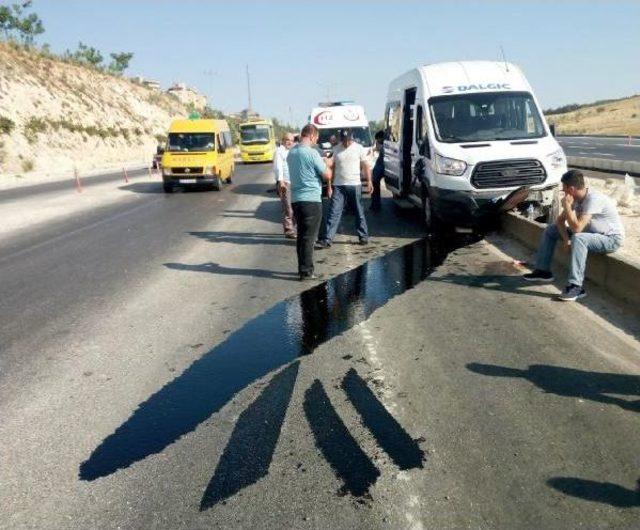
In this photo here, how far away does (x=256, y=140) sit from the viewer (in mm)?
34906

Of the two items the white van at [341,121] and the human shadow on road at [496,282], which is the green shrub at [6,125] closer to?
the white van at [341,121]

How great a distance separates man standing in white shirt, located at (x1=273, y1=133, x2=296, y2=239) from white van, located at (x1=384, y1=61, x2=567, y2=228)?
7.87 ft

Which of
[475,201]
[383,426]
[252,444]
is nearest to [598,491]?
[383,426]

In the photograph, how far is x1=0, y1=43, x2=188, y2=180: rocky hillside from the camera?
116ft

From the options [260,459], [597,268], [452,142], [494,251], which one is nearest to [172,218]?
[452,142]

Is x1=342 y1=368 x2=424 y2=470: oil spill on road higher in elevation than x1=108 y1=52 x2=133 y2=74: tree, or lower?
lower

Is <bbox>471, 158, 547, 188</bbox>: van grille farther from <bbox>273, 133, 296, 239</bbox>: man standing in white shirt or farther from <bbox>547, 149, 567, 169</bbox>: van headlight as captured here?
<bbox>273, 133, 296, 239</bbox>: man standing in white shirt

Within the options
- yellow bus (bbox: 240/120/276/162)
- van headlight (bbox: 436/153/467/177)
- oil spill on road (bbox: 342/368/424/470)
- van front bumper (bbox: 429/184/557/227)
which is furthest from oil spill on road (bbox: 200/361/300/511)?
yellow bus (bbox: 240/120/276/162)

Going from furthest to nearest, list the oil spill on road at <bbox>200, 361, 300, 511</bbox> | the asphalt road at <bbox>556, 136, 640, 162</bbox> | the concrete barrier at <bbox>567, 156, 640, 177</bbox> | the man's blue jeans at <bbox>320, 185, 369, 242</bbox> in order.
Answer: the asphalt road at <bbox>556, 136, 640, 162</bbox> < the concrete barrier at <bbox>567, 156, 640, 177</bbox> < the man's blue jeans at <bbox>320, 185, 369, 242</bbox> < the oil spill on road at <bbox>200, 361, 300, 511</bbox>

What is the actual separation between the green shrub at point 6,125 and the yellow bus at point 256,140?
14.5 m

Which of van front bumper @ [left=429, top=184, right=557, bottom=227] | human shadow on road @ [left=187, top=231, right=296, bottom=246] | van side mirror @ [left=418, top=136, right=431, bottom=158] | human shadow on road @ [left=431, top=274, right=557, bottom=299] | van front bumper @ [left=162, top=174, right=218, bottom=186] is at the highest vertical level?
van side mirror @ [left=418, top=136, right=431, bottom=158]

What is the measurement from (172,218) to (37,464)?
10.3 metres

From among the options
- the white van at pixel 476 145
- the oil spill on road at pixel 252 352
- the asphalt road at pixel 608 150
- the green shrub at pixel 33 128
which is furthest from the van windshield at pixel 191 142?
the green shrub at pixel 33 128

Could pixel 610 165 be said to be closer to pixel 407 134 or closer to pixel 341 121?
pixel 341 121
